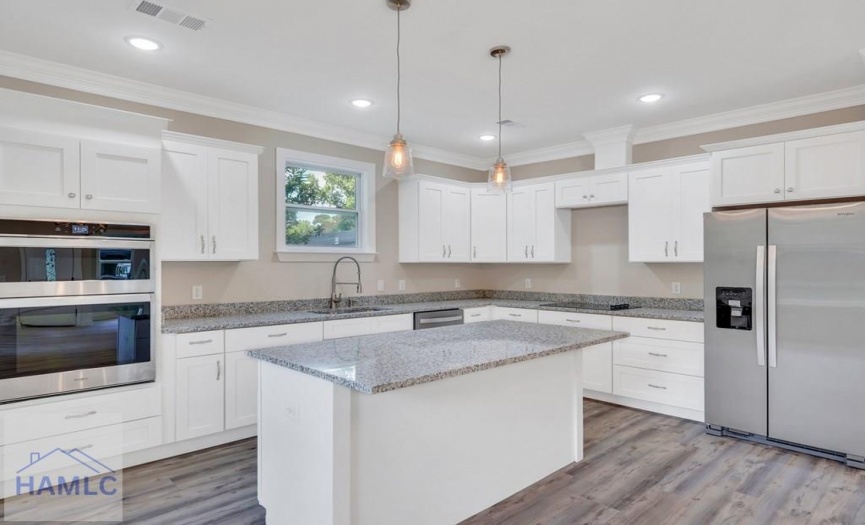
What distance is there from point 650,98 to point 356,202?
9.42 ft

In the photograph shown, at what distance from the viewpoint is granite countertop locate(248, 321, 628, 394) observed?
1.87m

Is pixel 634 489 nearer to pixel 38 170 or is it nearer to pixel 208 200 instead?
pixel 208 200

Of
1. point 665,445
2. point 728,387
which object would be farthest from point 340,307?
point 728,387

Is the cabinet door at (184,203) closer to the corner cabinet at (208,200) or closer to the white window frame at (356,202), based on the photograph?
the corner cabinet at (208,200)

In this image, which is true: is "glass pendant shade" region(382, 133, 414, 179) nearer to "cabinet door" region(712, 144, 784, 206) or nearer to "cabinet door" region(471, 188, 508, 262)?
"cabinet door" region(712, 144, 784, 206)

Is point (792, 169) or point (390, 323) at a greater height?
point (792, 169)

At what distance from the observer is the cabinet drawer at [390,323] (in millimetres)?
4297

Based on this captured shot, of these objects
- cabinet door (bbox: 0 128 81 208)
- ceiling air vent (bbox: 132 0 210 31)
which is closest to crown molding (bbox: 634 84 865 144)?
ceiling air vent (bbox: 132 0 210 31)

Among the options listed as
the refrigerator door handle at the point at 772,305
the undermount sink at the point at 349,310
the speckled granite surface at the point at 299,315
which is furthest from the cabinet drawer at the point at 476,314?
the refrigerator door handle at the point at 772,305

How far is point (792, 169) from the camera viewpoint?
3.45 metres

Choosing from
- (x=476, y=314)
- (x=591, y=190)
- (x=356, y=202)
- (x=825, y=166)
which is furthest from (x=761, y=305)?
(x=356, y=202)

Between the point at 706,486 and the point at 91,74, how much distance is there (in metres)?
4.77

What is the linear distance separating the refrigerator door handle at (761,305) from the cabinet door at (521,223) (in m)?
2.26

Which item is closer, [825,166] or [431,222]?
[825,166]
